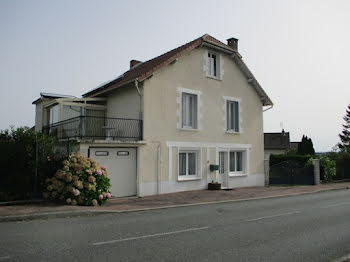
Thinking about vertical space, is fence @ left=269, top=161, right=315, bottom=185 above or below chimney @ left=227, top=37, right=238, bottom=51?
below

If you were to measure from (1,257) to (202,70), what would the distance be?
13569mm

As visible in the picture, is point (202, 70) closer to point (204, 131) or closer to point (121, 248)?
point (204, 131)

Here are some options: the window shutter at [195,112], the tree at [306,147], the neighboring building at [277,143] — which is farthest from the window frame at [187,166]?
the neighboring building at [277,143]

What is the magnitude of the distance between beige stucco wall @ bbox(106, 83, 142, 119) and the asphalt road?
6.19 meters

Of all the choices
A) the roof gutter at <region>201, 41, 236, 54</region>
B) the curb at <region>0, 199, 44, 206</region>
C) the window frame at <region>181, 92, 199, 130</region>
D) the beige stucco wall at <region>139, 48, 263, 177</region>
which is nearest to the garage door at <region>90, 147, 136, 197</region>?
the beige stucco wall at <region>139, 48, 263, 177</region>

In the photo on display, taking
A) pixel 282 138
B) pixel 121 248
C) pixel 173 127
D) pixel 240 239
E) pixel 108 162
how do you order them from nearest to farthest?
pixel 121 248, pixel 240 239, pixel 108 162, pixel 173 127, pixel 282 138

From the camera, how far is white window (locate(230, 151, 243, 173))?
18477 millimetres

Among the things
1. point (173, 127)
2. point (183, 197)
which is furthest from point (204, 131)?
point (183, 197)

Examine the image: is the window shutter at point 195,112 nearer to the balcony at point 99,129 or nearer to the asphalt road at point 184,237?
the balcony at point 99,129

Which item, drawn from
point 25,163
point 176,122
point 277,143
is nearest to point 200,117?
point 176,122

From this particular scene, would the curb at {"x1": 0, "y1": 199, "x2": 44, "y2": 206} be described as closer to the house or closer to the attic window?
the house

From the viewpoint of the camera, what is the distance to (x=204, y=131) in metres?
16.8

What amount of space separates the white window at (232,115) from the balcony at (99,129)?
6125 mm

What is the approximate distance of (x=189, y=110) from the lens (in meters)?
16.7
